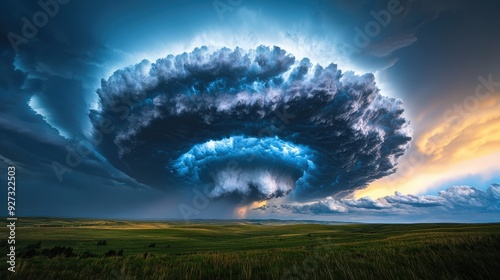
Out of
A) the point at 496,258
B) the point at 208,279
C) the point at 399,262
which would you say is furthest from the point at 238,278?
the point at 496,258

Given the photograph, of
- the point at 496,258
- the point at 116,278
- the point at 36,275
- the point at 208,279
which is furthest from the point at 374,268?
the point at 36,275

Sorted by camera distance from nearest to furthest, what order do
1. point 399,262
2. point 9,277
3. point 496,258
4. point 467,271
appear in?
point 467,271, point 9,277, point 496,258, point 399,262

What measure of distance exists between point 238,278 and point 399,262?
842 cm

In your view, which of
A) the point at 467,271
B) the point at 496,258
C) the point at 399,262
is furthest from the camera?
the point at 399,262

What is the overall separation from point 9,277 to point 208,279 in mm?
8590

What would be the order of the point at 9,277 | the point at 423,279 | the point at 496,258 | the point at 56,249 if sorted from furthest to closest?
the point at 56,249, the point at 496,258, the point at 9,277, the point at 423,279

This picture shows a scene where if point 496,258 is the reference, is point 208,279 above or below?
below

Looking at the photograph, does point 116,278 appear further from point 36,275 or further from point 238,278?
point 238,278

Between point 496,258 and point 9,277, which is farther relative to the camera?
point 496,258

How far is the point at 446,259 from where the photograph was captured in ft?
40.9

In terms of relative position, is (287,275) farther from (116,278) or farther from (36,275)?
(36,275)

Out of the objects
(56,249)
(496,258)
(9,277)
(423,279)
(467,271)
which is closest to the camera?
(423,279)

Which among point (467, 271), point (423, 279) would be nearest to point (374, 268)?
point (423, 279)

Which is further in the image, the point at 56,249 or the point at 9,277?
the point at 56,249
